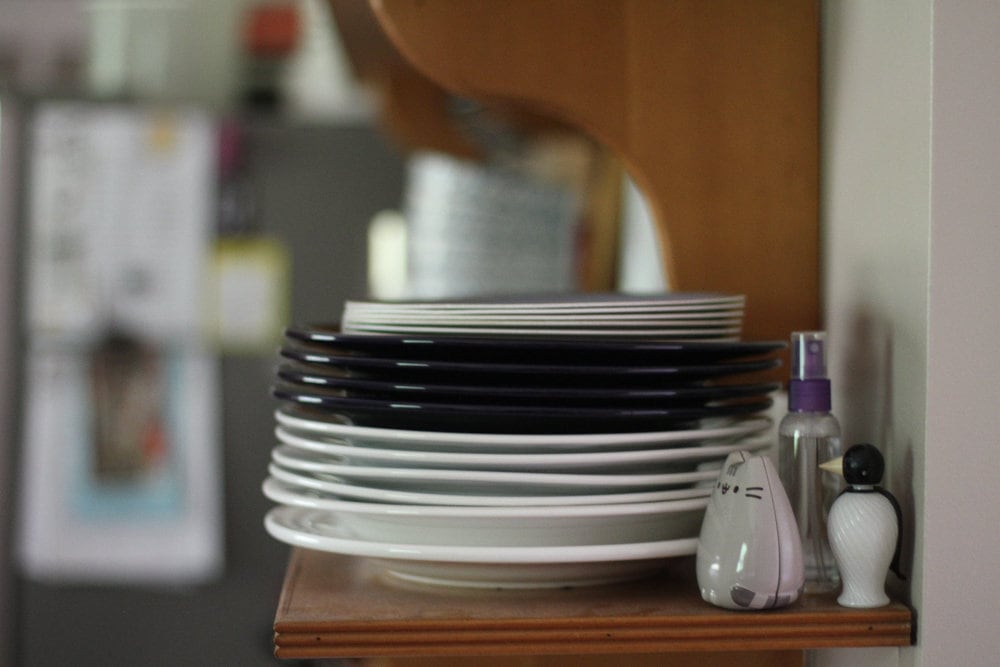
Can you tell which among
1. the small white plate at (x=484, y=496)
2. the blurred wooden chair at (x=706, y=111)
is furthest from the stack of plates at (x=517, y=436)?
the blurred wooden chair at (x=706, y=111)

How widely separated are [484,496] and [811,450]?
0.59 feet

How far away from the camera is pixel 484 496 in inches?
21.0

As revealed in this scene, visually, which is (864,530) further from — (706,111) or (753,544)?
(706,111)

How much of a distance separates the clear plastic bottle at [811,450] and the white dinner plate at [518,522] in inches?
2.4

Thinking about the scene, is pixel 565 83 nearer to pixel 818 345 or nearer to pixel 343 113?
pixel 818 345

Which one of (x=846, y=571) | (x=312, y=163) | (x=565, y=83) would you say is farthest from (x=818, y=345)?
(x=312, y=163)

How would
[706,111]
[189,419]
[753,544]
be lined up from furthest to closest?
[189,419] < [706,111] < [753,544]

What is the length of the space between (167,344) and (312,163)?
1.48 ft

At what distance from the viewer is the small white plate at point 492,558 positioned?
0.52m

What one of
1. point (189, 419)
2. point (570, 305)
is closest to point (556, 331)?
point (570, 305)

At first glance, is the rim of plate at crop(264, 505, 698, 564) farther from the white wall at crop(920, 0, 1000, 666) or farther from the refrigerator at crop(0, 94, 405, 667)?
the refrigerator at crop(0, 94, 405, 667)

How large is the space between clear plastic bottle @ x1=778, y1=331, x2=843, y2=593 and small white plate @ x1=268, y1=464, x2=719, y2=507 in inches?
2.1

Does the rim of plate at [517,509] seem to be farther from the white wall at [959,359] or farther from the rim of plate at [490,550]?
the white wall at [959,359]

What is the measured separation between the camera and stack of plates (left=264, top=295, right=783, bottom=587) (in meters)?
0.52
